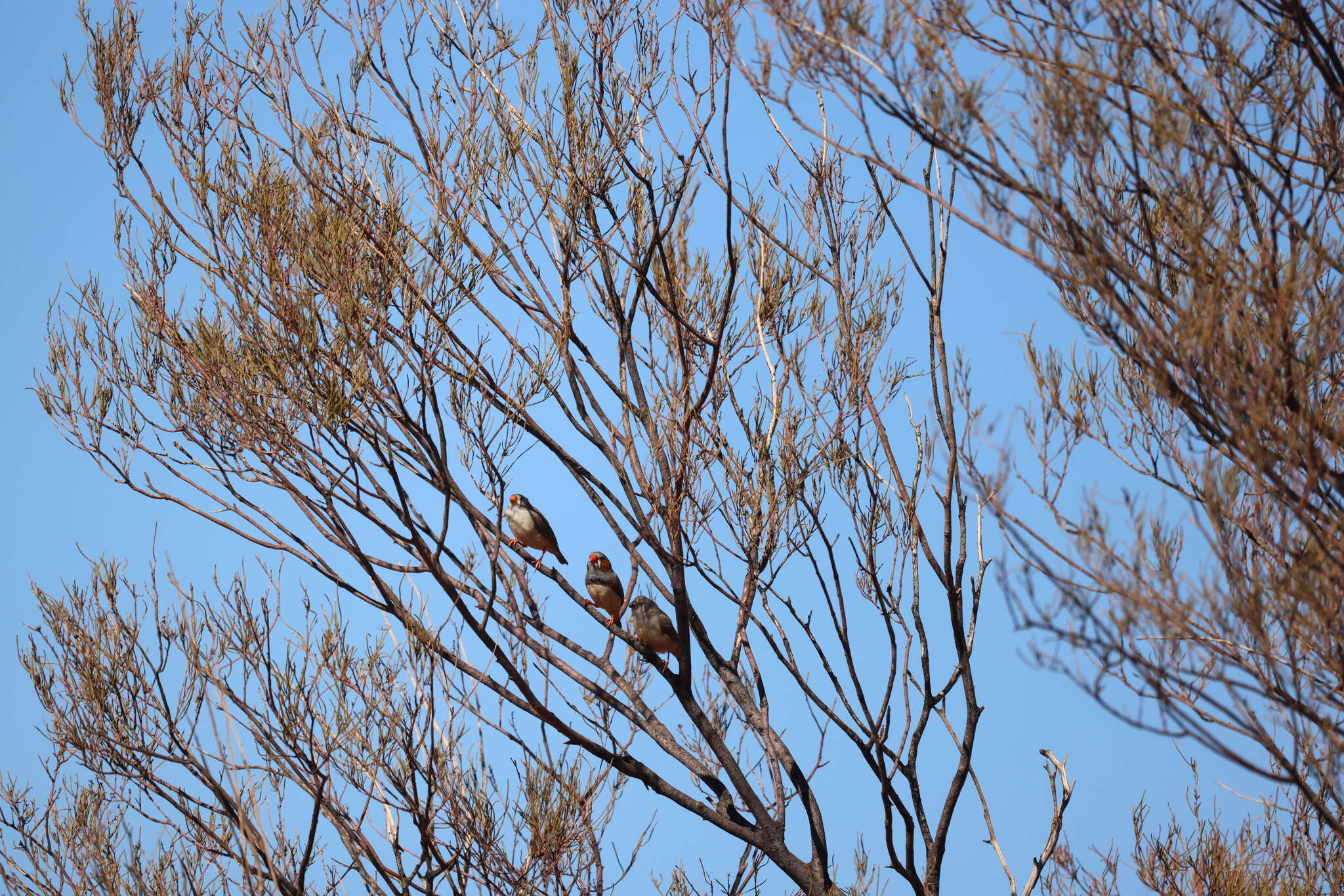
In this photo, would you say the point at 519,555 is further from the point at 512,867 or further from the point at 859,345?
the point at 859,345

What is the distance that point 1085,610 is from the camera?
2127 millimetres

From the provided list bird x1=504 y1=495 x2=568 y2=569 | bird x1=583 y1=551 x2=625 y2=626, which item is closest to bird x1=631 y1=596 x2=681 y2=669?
bird x1=583 y1=551 x2=625 y2=626

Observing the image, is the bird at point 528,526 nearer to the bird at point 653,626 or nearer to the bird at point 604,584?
the bird at point 604,584

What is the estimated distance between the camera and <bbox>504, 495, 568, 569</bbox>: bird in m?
4.98

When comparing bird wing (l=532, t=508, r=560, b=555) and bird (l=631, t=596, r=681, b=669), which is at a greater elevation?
bird wing (l=532, t=508, r=560, b=555)

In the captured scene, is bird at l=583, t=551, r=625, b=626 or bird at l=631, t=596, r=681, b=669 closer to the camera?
bird at l=631, t=596, r=681, b=669

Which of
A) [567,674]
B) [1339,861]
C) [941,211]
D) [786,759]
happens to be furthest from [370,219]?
[1339,861]

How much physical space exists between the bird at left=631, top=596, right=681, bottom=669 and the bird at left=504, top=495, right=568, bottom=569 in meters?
0.64

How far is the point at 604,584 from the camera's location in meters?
4.93

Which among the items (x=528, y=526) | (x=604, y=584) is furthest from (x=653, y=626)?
(x=528, y=526)

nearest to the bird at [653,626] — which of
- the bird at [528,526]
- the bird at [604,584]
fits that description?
the bird at [604,584]

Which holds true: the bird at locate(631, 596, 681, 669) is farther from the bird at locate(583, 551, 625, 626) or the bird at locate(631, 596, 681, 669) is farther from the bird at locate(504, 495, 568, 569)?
the bird at locate(504, 495, 568, 569)

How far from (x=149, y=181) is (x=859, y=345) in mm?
2582

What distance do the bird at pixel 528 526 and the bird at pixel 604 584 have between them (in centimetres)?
23
